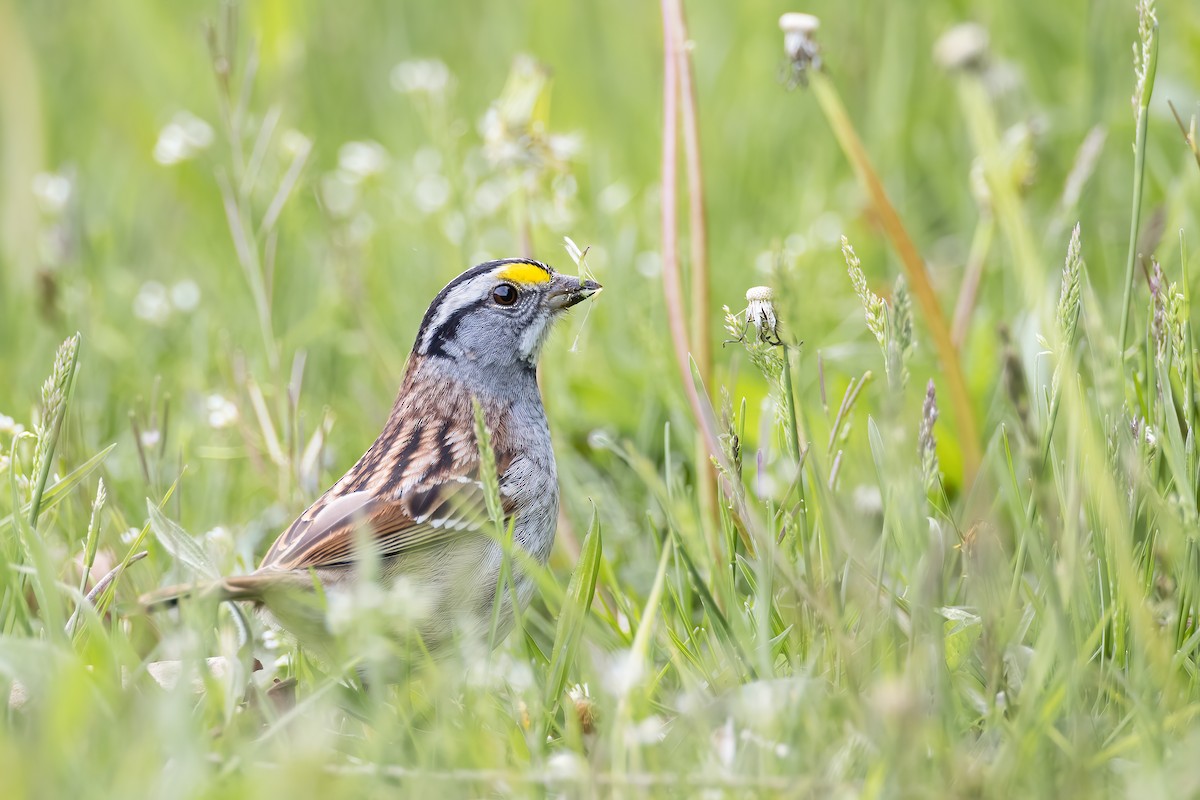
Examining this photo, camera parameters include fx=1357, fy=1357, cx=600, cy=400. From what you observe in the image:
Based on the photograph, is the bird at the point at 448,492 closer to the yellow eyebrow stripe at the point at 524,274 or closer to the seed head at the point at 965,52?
the yellow eyebrow stripe at the point at 524,274

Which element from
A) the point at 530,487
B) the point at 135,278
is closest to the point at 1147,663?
the point at 530,487

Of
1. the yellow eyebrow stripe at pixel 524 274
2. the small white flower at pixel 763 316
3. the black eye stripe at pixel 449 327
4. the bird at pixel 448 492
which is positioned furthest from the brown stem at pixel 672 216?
the small white flower at pixel 763 316

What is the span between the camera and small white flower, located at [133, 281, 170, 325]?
15.8 ft

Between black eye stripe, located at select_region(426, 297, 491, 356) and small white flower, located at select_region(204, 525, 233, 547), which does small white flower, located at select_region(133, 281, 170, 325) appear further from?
small white flower, located at select_region(204, 525, 233, 547)

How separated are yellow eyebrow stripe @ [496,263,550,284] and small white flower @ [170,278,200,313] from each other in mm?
1764

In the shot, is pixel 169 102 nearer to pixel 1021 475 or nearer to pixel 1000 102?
pixel 1000 102

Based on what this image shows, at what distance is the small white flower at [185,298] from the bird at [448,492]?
151 centimetres

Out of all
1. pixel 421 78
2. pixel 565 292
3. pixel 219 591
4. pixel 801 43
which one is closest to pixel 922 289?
pixel 801 43

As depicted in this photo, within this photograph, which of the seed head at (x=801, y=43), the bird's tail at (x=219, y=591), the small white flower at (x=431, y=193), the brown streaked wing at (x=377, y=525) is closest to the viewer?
the bird's tail at (x=219, y=591)

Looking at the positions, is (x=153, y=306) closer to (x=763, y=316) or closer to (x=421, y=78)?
(x=421, y=78)

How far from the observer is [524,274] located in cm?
366

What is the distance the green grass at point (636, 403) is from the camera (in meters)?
→ 2.06

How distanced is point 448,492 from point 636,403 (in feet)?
4.13

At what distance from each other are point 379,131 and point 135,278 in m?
1.56
